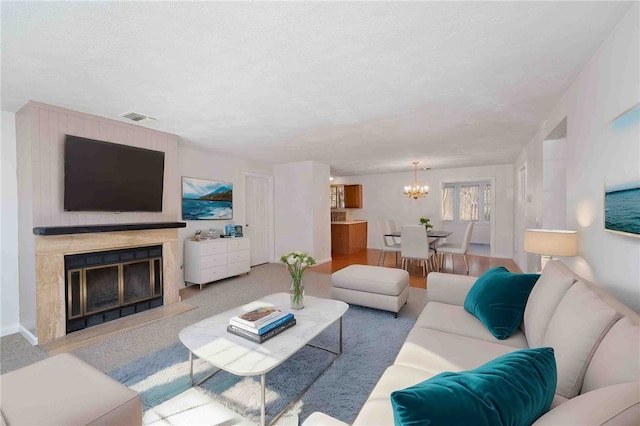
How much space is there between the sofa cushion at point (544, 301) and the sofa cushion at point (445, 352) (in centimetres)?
18

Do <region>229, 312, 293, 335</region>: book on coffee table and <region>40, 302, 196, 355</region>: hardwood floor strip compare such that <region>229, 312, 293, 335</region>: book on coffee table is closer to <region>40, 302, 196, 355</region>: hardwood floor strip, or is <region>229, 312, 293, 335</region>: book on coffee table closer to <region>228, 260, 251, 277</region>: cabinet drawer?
<region>40, 302, 196, 355</region>: hardwood floor strip

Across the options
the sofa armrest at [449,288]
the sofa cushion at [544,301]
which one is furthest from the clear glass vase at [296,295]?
the sofa cushion at [544,301]

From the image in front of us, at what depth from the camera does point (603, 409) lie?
0.64 metres

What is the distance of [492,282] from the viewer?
1.94 m

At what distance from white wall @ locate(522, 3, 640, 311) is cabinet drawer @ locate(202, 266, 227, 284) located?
14.5 ft

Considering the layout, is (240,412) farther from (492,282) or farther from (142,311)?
(142,311)

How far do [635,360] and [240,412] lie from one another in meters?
1.84

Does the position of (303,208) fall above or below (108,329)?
above

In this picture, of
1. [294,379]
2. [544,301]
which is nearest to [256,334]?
[294,379]

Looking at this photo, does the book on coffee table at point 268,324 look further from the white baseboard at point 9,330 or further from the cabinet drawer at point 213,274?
the white baseboard at point 9,330

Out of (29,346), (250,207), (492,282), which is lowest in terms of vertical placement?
(29,346)

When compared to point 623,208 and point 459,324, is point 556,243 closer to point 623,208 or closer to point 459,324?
point 623,208

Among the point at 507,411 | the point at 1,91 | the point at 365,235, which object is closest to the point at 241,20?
the point at 507,411

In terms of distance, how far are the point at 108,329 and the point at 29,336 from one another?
2.25 ft
